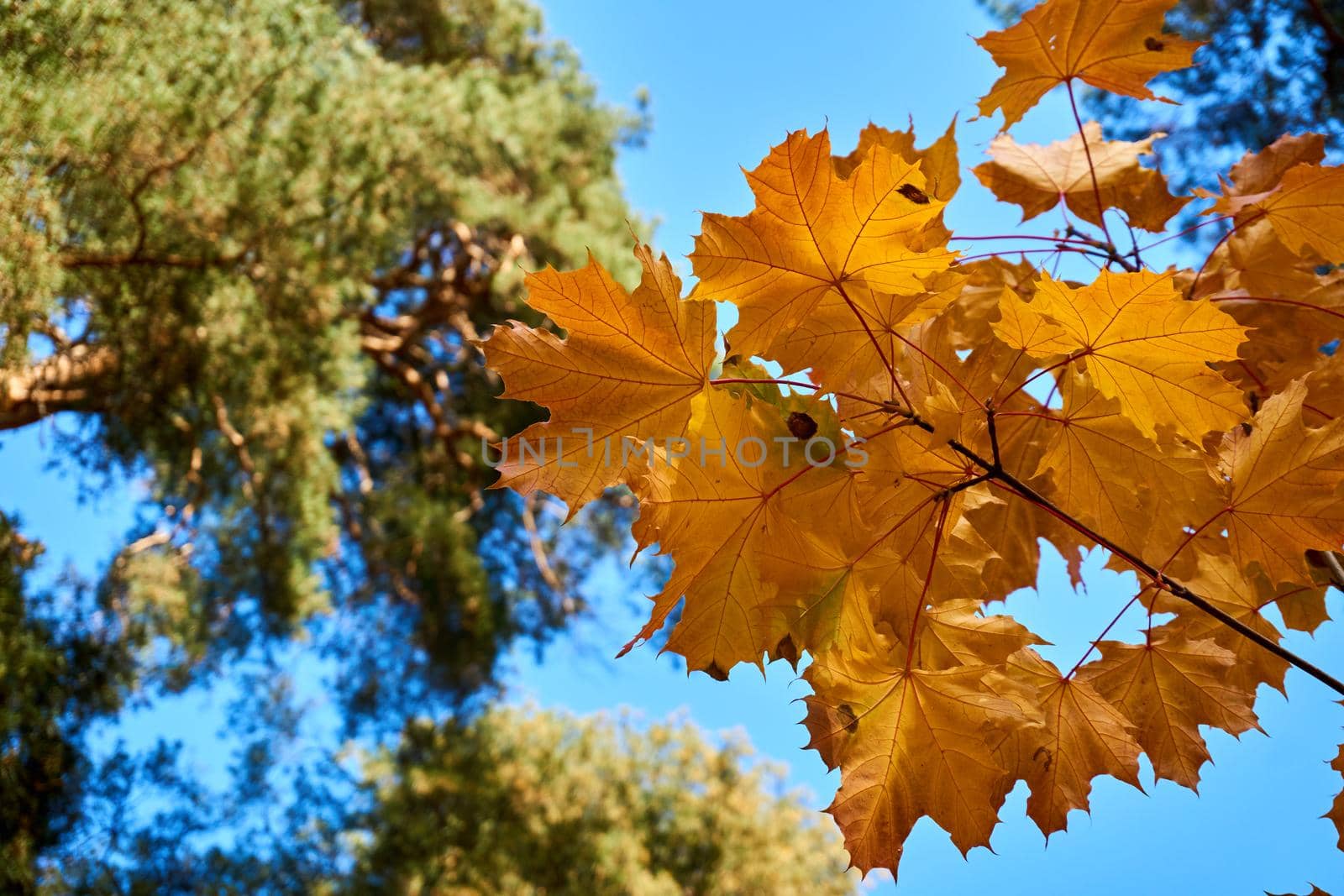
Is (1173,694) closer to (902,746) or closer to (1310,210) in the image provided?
(902,746)

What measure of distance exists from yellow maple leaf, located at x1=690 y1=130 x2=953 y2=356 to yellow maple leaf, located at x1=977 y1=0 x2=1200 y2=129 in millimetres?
392

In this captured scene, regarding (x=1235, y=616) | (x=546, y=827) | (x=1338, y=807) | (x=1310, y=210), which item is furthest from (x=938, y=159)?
(x=546, y=827)

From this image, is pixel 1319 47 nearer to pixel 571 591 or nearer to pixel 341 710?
pixel 571 591

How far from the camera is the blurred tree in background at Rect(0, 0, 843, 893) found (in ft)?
9.03

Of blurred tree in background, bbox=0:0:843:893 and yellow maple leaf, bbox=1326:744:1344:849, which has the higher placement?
blurred tree in background, bbox=0:0:843:893

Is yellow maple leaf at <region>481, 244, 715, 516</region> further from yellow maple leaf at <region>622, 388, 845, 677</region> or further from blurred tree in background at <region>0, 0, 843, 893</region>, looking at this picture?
blurred tree in background at <region>0, 0, 843, 893</region>

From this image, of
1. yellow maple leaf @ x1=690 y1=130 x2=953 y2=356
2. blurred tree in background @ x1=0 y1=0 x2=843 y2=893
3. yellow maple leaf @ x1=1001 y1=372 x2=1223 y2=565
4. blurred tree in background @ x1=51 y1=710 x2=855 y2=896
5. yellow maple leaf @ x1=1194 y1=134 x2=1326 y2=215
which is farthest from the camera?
blurred tree in background @ x1=51 y1=710 x2=855 y2=896

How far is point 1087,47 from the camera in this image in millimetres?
896

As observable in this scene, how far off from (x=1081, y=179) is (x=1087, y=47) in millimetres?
159

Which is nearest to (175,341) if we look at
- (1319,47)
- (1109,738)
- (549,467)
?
(549,467)

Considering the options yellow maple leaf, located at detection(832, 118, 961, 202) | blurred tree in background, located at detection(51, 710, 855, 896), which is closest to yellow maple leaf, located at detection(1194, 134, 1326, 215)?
yellow maple leaf, located at detection(832, 118, 961, 202)

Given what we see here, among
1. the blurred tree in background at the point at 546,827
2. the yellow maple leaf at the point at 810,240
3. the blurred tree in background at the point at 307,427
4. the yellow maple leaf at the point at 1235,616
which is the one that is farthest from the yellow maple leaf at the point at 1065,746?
the blurred tree in background at the point at 546,827

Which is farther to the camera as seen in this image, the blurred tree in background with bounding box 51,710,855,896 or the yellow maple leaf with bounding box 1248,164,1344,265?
the blurred tree in background with bounding box 51,710,855,896

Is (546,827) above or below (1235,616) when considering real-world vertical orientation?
above
